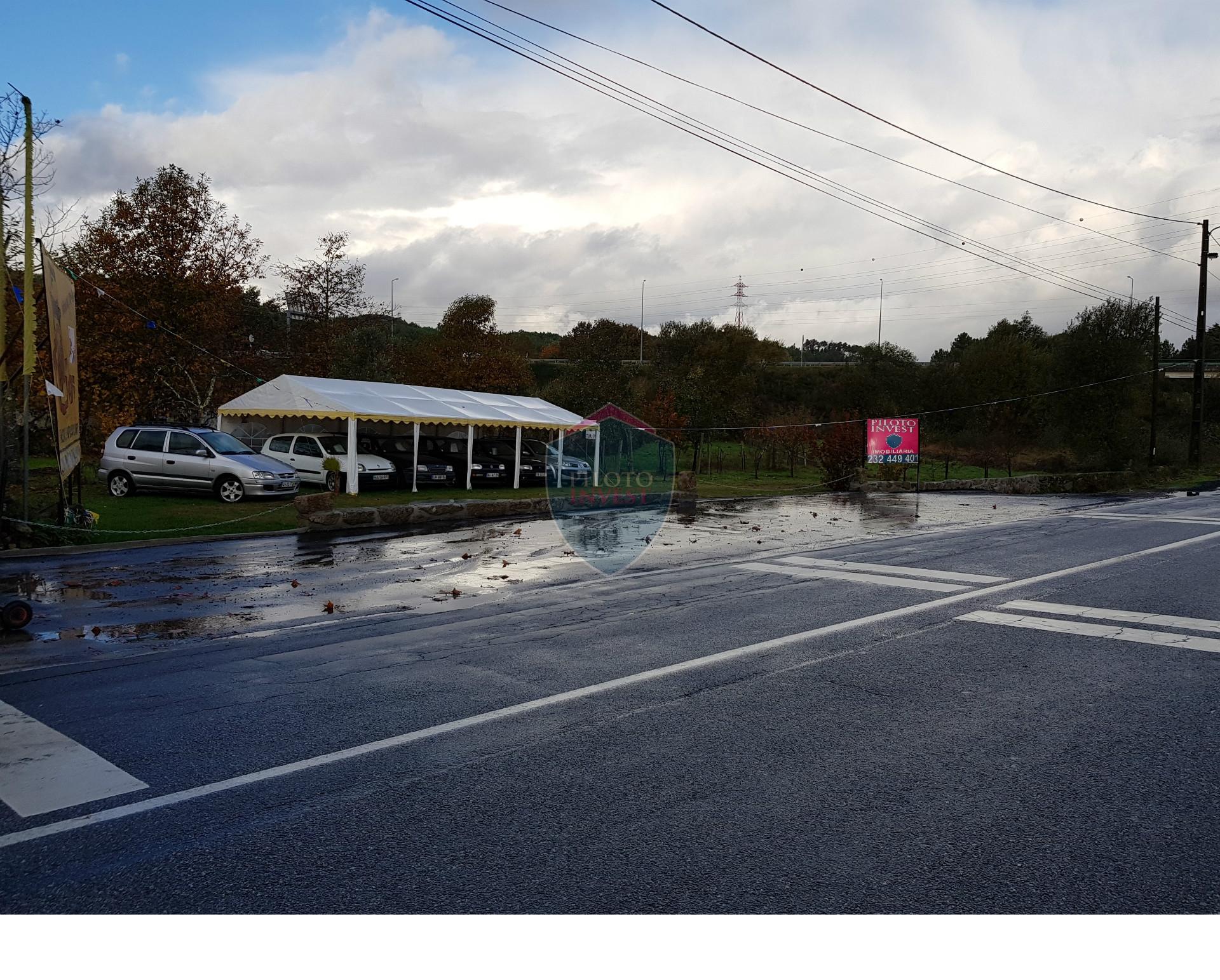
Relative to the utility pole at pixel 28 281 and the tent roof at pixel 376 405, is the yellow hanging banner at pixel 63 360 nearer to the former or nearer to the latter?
the utility pole at pixel 28 281

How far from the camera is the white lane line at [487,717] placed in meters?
4.14

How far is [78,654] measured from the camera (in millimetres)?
7676

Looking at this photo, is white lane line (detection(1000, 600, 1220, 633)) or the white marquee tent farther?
the white marquee tent

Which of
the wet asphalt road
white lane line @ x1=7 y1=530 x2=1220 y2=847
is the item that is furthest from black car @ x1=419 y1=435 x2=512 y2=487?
white lane line @ x1=7 y1=530 x2=1220 y2=847

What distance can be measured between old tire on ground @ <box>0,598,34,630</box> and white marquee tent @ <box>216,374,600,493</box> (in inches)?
601

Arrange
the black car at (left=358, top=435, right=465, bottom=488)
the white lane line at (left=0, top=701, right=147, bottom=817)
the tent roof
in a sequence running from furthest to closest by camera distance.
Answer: the black car at (left=358, top=435, right=465, bottom=488) → the tent roof → the white lane line at (left=0, top=701, right=147, bottom=817)

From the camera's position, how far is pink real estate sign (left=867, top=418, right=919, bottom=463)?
2956 cm

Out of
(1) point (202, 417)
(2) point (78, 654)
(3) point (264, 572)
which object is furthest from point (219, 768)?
(1) point (202, 417)

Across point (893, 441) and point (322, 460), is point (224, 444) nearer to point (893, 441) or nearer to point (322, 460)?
point (322, 460)

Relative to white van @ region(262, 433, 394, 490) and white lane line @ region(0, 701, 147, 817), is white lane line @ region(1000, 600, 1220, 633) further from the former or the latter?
white van @ region(262, 433, 394, 490)

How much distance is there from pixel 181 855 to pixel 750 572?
29.2 feet

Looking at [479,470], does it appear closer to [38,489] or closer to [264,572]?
[38,489]

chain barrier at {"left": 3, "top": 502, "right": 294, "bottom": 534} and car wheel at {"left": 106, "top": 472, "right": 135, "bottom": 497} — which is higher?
car wheel at {"left": 106, "top": 472, "right": 135, "bottom": 497}

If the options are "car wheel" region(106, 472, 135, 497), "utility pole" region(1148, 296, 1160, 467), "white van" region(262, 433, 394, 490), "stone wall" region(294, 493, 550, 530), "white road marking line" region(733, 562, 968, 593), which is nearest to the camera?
"white road marking line" region(733, 562, 968, 593)
